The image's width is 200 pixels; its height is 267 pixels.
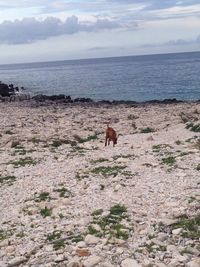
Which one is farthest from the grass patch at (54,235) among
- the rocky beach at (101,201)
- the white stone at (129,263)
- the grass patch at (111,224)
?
the white stone at (129,263)

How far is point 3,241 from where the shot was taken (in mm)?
10906

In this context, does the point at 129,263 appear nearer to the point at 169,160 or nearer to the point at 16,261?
the point at 16,261

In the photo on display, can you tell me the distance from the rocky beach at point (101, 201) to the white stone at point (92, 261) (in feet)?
0.07

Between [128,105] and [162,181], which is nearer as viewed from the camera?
[162,181]

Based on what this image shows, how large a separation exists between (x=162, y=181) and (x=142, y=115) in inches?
950

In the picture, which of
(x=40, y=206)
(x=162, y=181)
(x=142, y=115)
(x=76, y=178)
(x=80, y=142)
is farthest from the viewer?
(x=142, y=115)

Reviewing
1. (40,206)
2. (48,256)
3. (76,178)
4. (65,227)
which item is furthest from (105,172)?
(48,256)

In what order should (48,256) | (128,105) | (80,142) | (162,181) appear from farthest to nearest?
(128,105) < (80,142) < (162,181) < (48,256)

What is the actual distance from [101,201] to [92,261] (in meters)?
3.95

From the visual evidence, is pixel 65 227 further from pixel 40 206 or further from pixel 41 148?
pixel 41 148

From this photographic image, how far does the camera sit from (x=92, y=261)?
9281mm

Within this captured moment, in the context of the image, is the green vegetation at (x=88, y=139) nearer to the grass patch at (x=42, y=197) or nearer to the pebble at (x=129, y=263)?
the grass patch at (x=42, y=197)

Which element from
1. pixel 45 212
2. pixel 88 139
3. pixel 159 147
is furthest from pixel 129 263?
pixel 88 139

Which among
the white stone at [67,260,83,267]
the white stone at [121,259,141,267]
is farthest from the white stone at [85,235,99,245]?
the white stone at [121,259,141,267]
